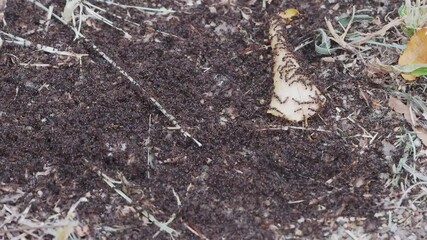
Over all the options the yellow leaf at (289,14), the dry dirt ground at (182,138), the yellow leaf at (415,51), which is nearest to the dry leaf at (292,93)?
the dry dirt ground at (182,138)

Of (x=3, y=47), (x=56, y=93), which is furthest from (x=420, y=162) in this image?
(x=3, y=47)

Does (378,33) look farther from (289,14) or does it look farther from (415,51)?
(289,14)

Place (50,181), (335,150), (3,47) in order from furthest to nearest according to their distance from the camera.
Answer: (3,47)
(335,150)
(50,181)

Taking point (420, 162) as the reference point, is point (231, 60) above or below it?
above

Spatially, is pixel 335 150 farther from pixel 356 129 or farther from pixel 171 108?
pixel 171 108

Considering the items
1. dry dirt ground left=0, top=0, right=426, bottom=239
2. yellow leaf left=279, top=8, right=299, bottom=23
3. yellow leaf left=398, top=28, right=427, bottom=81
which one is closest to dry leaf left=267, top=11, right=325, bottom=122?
dry dirt ground left=0, top=0, right=426, bottom=239

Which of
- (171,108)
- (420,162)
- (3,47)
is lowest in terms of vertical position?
(420,162)

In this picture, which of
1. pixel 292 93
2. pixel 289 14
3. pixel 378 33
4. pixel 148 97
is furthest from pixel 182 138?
pixel 378 33

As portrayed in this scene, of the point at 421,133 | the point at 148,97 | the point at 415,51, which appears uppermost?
the point at 415,51

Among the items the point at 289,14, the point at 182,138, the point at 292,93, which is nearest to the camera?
the point at 182,138
